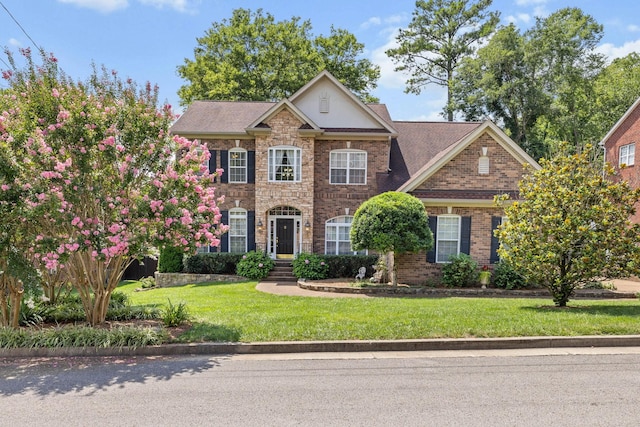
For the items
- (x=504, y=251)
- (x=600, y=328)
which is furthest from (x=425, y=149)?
(x=600, y=328)

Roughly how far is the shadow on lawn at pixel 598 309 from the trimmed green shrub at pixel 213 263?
11.5m

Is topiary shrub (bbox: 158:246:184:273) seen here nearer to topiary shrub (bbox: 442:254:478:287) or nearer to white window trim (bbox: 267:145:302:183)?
white window trim (bbox: 267:145:302:183)

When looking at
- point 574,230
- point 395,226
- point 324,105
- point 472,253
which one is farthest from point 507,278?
point 324,105

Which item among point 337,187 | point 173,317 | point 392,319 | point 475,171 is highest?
point 475,171

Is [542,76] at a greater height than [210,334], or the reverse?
[542,76]

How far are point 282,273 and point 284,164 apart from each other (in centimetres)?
464

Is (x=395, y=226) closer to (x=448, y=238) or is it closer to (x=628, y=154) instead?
(x=448, y=238)

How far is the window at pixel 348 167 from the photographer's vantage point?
1808 centimetres

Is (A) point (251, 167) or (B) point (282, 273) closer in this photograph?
(B) point (282, 273)

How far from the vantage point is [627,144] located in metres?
21.0

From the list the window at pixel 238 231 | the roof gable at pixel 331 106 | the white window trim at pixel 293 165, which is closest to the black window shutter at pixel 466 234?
the roof gable at pixel 331 106

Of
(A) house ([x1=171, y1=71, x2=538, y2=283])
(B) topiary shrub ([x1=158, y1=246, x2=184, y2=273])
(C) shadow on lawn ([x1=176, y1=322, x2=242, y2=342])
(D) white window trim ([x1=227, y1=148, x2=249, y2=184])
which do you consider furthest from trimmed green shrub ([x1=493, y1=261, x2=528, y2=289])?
(B) topiary shrub ([x1=158, y1=246, x2=184, y2=273])

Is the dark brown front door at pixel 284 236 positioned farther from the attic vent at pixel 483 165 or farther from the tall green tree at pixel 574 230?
the tall green tree at pixel 574 230

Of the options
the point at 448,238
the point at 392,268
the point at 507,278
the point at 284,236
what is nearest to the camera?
the point at 507,278
